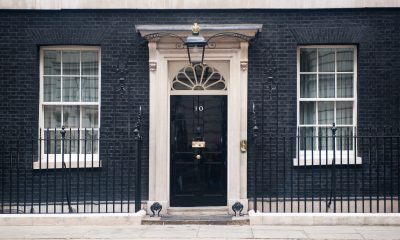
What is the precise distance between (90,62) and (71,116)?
46.1 inches

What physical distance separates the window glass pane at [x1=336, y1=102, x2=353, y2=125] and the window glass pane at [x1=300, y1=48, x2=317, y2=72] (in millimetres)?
907

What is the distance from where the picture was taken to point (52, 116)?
40.0 ft

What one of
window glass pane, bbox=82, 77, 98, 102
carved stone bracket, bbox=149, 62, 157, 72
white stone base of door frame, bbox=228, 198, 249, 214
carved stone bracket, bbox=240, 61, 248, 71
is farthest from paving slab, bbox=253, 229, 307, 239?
window glass pane, bbox=82, 77, 98, 102

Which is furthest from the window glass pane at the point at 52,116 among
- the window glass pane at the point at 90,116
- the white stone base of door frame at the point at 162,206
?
the white stone base of door frame at the point at 162,206

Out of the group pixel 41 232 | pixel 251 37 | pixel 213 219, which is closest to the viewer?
pixel 41 232

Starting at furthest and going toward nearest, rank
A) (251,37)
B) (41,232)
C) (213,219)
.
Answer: (251,37)
(213,219)
(41,232)

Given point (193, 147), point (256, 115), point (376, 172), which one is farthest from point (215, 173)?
point (376, 172)

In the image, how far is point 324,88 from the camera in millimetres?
12172

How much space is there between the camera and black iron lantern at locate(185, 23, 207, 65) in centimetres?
1068

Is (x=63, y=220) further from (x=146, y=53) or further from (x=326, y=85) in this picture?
(x=326, y=85)

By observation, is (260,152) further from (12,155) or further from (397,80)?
(12,155)

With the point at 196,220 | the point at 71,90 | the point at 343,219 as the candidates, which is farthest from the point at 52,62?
the point at 343,219

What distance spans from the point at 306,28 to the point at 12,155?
6.36 metres

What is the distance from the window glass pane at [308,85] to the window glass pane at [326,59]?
25 centimetres
